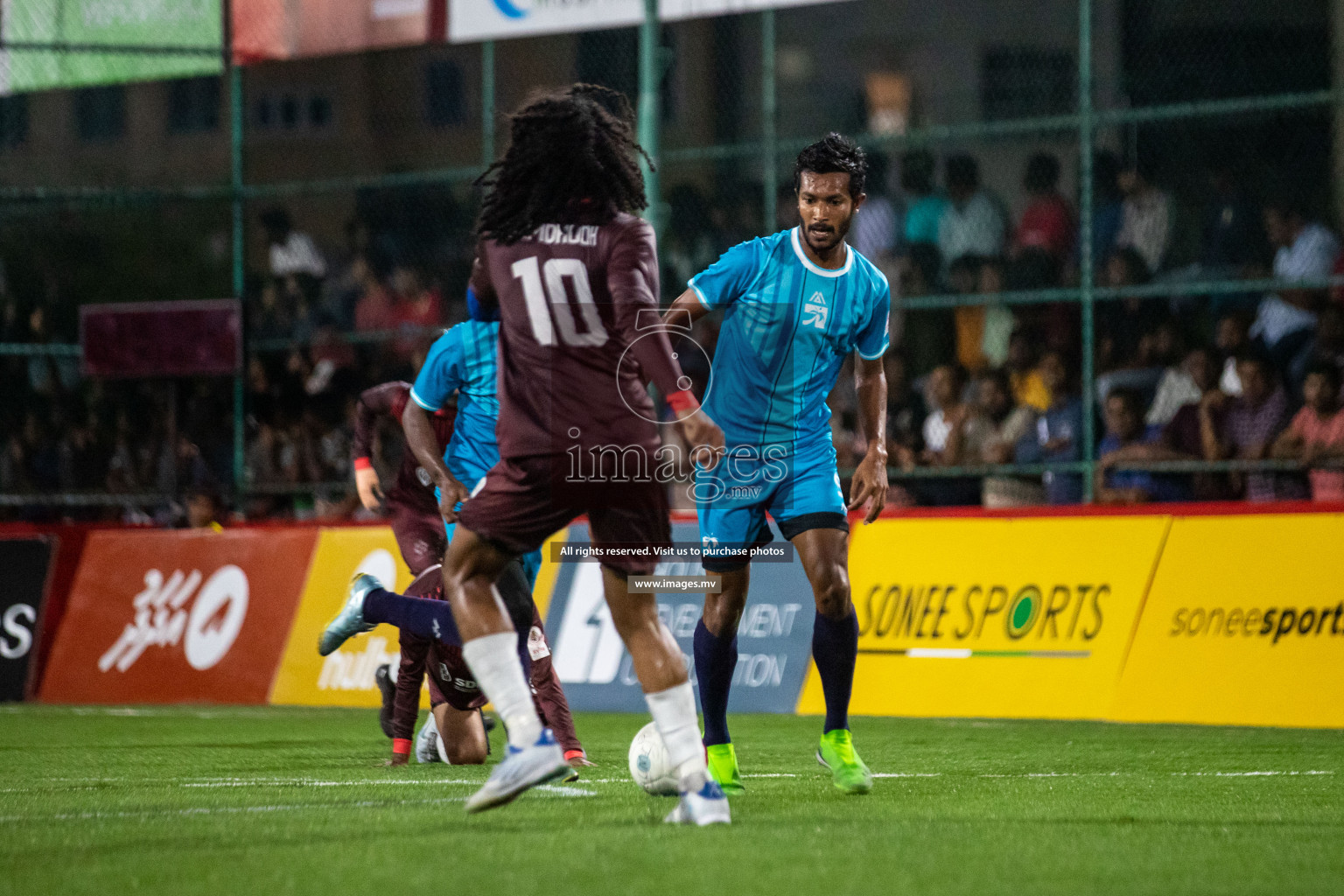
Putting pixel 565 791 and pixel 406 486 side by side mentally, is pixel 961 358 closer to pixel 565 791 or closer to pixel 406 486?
pixel 406 486

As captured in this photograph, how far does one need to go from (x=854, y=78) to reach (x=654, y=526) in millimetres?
26322

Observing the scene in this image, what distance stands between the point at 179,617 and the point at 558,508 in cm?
862

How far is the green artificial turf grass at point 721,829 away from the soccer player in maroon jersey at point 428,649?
29 cm

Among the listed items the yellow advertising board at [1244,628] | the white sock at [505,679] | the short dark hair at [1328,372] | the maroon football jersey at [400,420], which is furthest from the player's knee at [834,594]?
the short dark hair at [1328,372]

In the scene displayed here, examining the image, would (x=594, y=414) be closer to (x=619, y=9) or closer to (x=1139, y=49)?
(x=619, y=9)

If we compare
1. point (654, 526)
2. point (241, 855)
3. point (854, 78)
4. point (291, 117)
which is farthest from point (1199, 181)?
point (291, 117)

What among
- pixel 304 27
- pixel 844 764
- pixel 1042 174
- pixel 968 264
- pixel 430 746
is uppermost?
pixel 304 27

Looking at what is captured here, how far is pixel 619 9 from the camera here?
14.4 meters

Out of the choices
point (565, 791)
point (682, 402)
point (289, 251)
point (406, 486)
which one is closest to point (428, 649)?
point (406, 486)

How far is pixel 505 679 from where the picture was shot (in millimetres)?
5656

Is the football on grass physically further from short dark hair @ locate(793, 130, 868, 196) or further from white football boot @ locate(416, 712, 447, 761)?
white football boot @ locate(416, 712, 447, 761)

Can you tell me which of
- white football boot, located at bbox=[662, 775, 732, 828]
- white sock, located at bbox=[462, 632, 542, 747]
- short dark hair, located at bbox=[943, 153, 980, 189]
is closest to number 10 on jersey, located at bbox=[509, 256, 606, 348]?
white sock, located at bbox=[462, 632, 542, 747]

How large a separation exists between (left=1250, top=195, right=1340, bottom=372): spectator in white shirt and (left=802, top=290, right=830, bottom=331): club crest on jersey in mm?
6352

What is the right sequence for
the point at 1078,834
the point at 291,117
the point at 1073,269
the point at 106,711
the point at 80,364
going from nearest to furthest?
the point at 1078,834
the point at 106,711
the point at 1073,269
the point at 80,364
the point at 291,117
